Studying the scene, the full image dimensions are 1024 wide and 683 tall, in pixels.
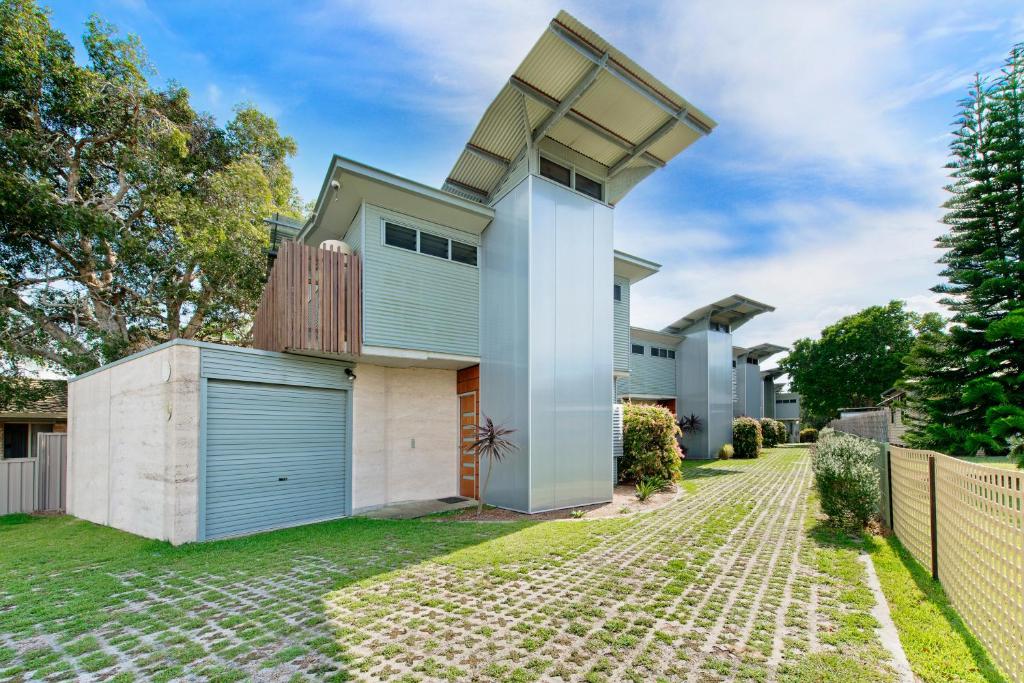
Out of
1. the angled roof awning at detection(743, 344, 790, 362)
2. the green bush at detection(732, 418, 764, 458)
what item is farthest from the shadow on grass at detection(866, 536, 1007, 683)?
the angled roof awning at detection(743, 344, 790, 362)

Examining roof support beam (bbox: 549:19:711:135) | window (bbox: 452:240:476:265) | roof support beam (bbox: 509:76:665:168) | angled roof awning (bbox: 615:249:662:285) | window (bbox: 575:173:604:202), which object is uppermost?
roof support beam (bbox: 549:19:711:135)

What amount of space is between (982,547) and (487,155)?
32.4 ft

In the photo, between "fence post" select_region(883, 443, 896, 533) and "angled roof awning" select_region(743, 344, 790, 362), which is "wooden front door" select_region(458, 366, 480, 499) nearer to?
"fence post" select_region(883, 443, 896, 533)

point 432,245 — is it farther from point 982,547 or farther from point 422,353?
point 982,547

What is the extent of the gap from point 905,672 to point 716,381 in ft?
64.7

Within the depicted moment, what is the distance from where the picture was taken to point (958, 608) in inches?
151

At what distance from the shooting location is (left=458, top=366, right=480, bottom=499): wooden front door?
10055mm

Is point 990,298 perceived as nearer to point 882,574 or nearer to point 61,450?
point 882,574

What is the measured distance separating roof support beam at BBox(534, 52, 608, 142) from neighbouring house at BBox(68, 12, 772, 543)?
0.04 metres

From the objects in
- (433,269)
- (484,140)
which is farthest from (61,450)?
(484,140)

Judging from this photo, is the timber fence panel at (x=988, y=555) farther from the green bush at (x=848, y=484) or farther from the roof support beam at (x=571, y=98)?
the roof support beam at (x=571, y=98)

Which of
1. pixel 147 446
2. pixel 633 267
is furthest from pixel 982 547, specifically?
pixel 633 267

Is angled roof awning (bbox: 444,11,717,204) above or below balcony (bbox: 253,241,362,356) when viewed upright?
above

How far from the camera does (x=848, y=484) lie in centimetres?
668
